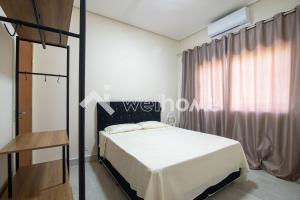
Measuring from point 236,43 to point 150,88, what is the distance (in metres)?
1.99

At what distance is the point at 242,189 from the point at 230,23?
2711mm

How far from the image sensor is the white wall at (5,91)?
4.08 feet

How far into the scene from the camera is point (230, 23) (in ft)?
9.55

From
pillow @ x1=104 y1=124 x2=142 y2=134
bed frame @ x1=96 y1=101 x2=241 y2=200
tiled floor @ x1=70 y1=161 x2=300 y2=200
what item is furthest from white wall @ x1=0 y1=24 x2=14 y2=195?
pillow @ x1=104 y1=124 x2=142 y2=134

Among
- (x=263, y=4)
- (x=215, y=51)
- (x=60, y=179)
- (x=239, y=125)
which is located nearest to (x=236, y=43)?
(x=215, y=51)

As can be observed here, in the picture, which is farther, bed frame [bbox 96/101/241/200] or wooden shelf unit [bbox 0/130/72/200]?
bed frame [bbox 96/101/241/200]

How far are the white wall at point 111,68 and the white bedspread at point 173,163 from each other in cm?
106

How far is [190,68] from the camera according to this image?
3.96m

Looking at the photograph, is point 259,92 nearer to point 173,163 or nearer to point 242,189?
point 242,189

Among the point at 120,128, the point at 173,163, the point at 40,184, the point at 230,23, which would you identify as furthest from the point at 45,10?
the point at 230,23

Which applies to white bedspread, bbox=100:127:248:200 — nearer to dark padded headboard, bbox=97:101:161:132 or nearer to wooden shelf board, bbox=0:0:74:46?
dark padded headboard, bbox=97:101:161:132

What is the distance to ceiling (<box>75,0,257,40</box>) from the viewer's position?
9.05 feet

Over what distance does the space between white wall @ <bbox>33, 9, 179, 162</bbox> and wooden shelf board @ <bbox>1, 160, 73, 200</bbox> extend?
1312 millimetres

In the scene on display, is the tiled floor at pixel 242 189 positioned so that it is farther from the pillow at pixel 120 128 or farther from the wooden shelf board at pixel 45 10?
the wooden shelf board at pixel 45 10
